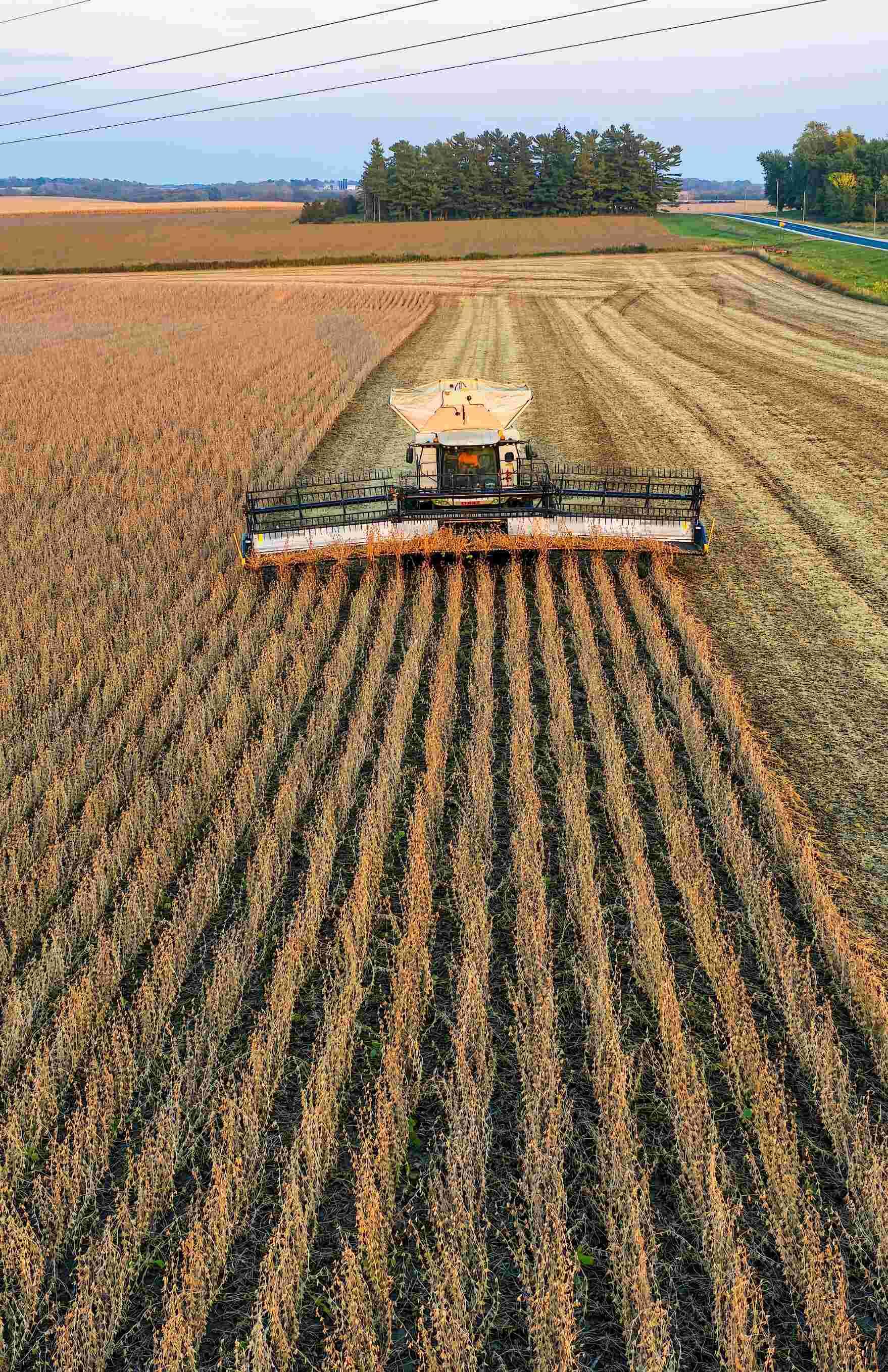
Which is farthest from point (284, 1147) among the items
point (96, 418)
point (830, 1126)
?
point (96, 418)

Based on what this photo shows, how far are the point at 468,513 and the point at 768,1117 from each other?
9.24 meters

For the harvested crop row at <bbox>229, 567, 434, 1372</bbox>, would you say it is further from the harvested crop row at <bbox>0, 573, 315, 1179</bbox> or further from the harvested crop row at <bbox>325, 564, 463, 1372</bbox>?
the harvested crop row at <bbox>0, 573, 315, 1179</bbox>

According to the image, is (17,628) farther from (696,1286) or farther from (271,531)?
(696,1286)

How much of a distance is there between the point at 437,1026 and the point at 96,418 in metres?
19.3

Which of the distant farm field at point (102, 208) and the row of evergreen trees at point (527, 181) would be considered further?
the distant farm field at point (102, 208)

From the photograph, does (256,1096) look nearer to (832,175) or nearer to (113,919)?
(113,919)

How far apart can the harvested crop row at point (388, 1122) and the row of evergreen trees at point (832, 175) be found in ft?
325

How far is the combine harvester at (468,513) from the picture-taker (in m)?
13.1

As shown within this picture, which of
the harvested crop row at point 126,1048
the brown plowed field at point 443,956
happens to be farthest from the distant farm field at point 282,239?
the harvested crop row at point 126,1048

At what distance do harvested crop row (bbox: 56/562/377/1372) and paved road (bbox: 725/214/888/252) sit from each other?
5953cm

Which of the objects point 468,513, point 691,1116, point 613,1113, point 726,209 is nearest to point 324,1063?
point 613,1113

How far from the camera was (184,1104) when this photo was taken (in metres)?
5.44

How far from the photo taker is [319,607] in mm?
12398

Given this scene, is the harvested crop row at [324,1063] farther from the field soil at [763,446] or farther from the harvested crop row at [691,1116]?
the field soil at [763,446]
